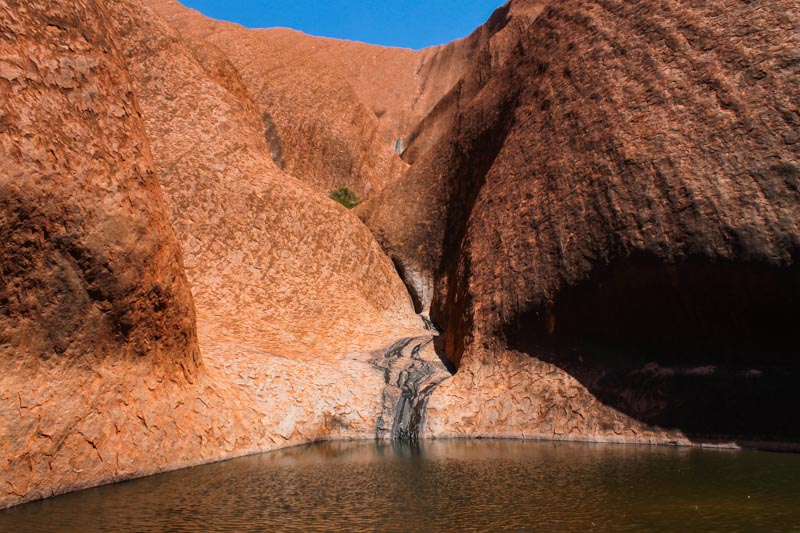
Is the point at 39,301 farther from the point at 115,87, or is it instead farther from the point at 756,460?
the point at 756,460

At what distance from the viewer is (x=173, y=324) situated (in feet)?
40.0

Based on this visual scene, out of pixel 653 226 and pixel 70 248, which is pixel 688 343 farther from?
pixel 70 248

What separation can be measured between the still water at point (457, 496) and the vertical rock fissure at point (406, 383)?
2.93 metres

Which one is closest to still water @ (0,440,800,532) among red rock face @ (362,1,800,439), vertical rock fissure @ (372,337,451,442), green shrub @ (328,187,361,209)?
red rock face @ (362,1,800,439)

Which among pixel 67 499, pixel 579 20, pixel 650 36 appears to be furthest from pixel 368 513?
pixel 579 20

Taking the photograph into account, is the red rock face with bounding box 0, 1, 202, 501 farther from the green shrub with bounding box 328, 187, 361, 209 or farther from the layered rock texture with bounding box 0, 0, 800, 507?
the green shrub with bounding box 328, 187, 361, 209

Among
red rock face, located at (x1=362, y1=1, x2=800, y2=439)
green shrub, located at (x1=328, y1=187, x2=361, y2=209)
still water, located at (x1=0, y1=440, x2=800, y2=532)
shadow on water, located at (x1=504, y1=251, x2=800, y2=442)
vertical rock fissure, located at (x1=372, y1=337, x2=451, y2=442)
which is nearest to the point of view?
still water, located at (x1=0, y1=440, x2=800, y2=532)

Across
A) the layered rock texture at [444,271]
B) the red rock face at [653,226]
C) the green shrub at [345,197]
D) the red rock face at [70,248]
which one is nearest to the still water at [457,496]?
the red rock face at [70,248]

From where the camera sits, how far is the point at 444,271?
24.8m

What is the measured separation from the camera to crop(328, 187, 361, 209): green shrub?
120 ft

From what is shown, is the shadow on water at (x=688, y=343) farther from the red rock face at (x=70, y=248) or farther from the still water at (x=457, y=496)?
the red rock face at (x=70, y=248)

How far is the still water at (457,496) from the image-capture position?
715 cm

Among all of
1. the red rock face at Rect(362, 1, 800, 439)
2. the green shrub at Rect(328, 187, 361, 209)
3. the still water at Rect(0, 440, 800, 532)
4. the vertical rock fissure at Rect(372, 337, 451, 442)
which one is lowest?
the still water at Rect(0, 440, 800, 532)

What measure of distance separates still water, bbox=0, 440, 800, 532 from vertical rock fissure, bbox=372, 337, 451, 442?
293 cm
